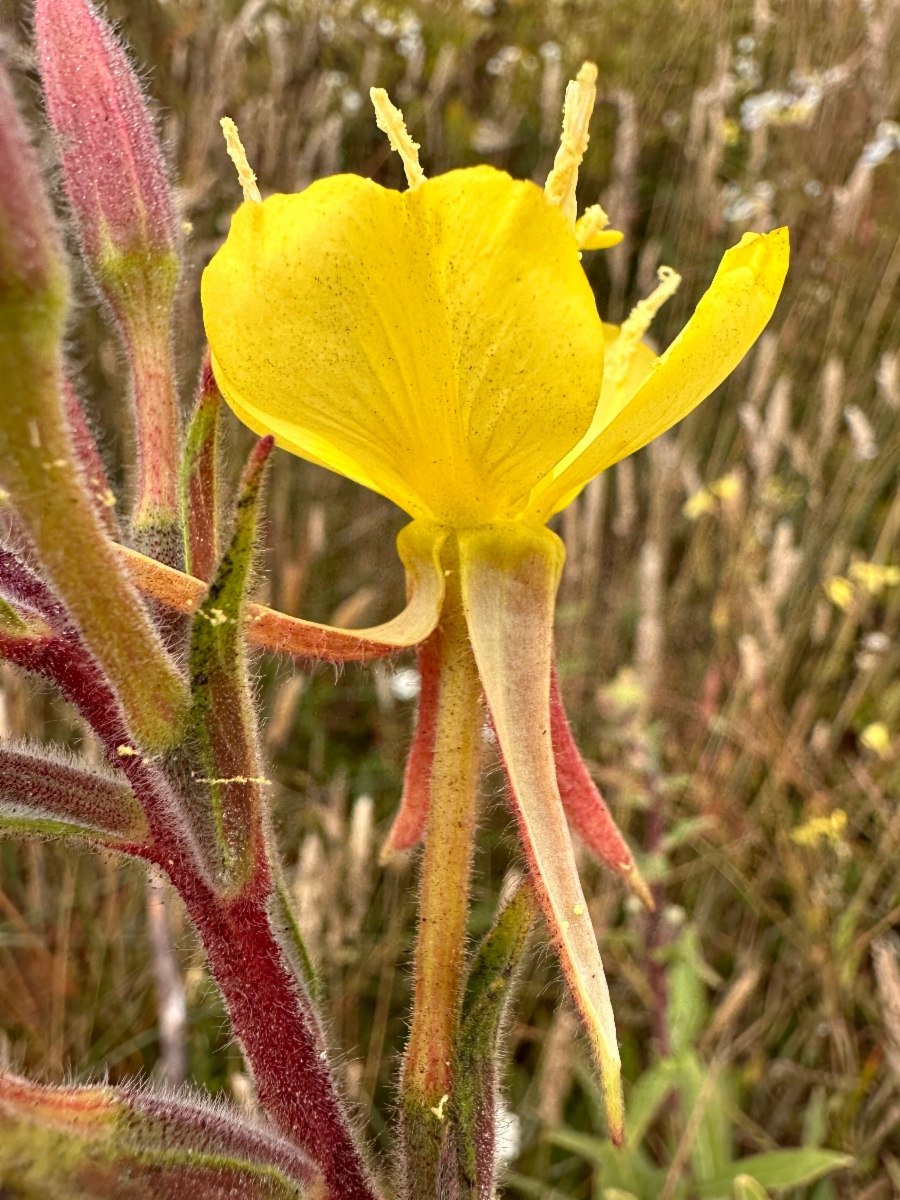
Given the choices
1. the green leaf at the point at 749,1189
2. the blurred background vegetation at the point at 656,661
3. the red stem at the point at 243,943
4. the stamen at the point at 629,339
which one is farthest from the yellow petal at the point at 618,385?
the green leaf at the point at 749,1189

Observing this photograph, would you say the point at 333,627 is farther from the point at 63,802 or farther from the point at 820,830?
the point at 820,830

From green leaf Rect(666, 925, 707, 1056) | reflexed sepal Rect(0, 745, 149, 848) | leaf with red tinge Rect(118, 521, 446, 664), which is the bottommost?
green leaf Rect(666, 925, 707, 1056)

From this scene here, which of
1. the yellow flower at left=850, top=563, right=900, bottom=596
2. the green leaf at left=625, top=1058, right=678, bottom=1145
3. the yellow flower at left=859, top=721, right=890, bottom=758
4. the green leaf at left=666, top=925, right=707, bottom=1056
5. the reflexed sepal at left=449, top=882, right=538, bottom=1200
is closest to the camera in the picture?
the reflexed sepal at left=449, top=882, right=538, bottom=1200

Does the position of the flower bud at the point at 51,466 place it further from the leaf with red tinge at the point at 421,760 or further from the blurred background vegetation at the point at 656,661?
the blurred background vegetation at the point at 656,661

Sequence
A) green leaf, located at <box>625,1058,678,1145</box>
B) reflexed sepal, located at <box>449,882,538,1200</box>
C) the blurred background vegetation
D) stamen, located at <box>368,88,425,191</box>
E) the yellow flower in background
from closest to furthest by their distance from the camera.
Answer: reflexed sepal, located at <box>449,882,538,1200</box> → stamen, located at <box>368,88,425,191</box> → green leaf, located at <box>625,1058,678,1145</box> → the blurred background vegetation → the yellow flower in background

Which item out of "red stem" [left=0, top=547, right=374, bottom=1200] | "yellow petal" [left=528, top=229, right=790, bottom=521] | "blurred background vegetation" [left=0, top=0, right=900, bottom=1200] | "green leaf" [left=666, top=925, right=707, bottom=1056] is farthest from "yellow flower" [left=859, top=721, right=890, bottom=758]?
"red stem" [left=0, top=547, right=374, bottom=1200]

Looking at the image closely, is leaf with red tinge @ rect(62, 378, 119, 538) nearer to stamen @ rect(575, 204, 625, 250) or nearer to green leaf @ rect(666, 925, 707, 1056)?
stamen @ rect(575, 204, 625, 250)

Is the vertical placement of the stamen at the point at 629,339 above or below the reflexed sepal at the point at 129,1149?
above

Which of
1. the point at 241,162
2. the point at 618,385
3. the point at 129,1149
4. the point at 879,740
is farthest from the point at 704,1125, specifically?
the point at 241,162
